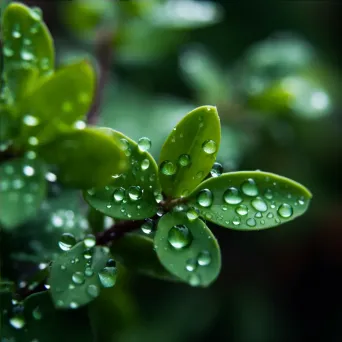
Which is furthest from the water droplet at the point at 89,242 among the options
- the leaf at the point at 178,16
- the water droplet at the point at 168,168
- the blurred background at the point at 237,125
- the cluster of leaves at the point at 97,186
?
the leaf at the point at 178,16

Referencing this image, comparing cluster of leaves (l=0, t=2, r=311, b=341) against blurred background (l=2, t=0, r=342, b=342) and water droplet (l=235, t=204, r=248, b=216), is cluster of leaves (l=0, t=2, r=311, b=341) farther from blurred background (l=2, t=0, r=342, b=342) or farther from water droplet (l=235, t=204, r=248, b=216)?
blurred background (l=2, t=0, r=342, b=342)

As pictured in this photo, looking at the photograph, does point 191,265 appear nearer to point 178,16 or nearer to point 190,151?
point 190,151

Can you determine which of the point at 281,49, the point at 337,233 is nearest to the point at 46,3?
the point at 281,49

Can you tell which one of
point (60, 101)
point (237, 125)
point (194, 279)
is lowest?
point (237, 125)

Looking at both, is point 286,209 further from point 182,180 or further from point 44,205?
point 44,205

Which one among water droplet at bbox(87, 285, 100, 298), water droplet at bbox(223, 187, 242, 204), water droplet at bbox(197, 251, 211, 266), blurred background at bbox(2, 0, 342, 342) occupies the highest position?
water droplet at bbox(223, 187, 242, 204)

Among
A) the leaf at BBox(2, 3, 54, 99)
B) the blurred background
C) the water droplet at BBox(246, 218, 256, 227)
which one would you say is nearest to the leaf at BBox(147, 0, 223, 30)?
the blurred background

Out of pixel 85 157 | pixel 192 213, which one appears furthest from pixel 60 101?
pixel 192 213
